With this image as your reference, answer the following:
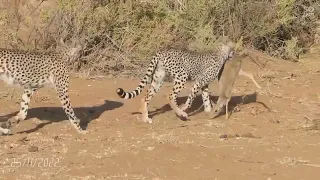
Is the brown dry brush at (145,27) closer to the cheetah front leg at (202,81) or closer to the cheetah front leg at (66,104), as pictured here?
the cheetah front leg at (202,81)

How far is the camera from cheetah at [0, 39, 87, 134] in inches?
344

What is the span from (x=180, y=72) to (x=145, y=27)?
11.0ft

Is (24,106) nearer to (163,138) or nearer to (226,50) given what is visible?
(163,138)

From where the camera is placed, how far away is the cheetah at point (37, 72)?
8727 mm

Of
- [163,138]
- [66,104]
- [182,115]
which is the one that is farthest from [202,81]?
[66,104]

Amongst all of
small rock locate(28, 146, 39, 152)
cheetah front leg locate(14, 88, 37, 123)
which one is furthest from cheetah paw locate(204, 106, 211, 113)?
small rock locate(28, 146, 39, 152)

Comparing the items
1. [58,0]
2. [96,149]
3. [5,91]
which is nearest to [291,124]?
[96,149]

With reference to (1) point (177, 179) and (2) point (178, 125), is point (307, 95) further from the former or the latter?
(1) point (177, 179)

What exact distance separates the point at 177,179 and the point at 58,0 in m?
6.62

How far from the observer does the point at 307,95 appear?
1113 cm

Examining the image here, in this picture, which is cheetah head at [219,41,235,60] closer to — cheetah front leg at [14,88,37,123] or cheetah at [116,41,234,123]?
cheetah at [116,41,234,123]
